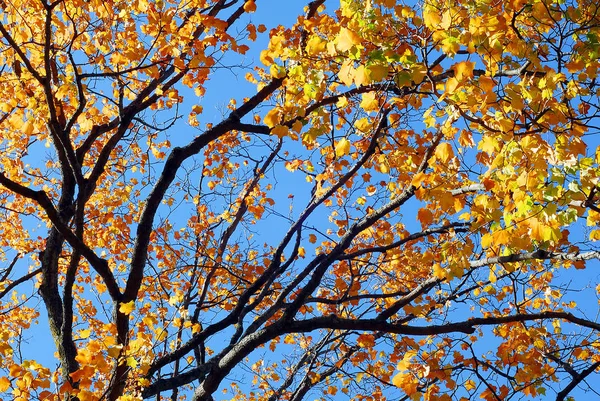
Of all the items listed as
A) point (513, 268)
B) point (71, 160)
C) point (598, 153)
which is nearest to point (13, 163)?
point (71, 160)

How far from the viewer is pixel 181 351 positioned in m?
5.50

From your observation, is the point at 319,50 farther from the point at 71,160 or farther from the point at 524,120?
the point at 71,160

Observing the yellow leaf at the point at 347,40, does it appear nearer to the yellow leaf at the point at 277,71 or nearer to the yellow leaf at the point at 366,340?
the yellow leaf at the point at 277,71

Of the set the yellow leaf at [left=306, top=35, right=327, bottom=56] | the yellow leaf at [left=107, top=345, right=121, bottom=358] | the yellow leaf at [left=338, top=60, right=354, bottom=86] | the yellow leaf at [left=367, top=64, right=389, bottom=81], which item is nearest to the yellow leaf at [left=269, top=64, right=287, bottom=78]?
the yellow leaf at [left=306, top=35, right=327, bottom=56]

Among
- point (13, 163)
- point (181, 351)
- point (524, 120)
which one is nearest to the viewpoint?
point (524, 120)

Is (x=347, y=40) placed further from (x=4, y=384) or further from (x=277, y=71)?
(x=4, y=384)

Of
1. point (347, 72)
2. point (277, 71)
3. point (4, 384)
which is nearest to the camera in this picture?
point (347, 72)

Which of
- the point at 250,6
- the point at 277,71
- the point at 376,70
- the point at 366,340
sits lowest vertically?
the point at 376,70

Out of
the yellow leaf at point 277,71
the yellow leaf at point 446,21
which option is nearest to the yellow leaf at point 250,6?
the yellow leaf at point 277,71

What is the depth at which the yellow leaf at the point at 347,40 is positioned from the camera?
136 inches

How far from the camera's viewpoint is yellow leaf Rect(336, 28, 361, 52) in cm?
346

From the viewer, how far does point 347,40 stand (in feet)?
11.4

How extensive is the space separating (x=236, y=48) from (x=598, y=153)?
4.56m

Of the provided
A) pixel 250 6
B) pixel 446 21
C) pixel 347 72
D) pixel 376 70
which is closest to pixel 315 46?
pixel 347 72
